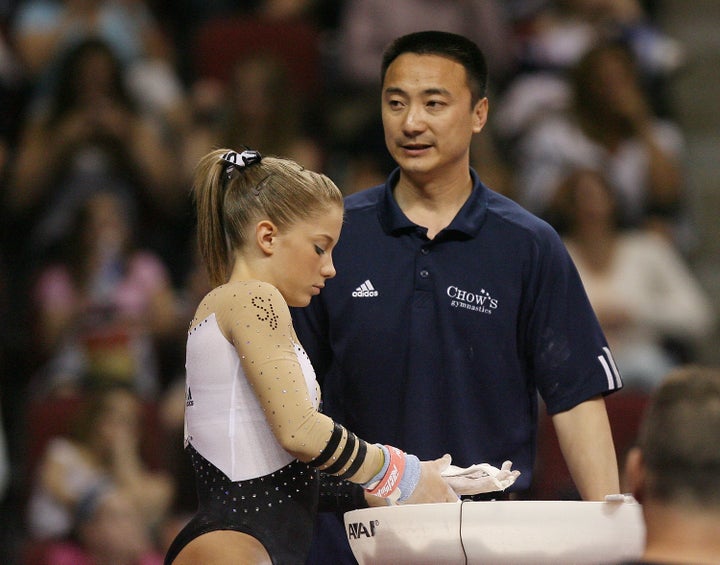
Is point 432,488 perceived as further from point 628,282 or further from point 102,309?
point 628,282

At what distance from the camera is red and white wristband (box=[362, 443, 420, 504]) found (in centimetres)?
296

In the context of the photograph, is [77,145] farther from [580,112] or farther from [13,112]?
[580,112]

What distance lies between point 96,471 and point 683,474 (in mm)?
4073

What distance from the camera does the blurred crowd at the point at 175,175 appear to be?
5.91 meters

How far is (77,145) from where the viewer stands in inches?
264

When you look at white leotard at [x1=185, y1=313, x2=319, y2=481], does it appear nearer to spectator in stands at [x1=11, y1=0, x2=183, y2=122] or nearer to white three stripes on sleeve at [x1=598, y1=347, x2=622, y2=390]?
white three stripes on sleeve at [x1=598, y1=347, x2=622, y2=390]

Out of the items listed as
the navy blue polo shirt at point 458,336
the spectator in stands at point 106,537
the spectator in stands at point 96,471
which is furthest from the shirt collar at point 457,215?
the spectator in stands at point 96,471

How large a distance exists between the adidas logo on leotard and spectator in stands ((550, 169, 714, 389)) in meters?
2.87

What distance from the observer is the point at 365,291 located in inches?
146

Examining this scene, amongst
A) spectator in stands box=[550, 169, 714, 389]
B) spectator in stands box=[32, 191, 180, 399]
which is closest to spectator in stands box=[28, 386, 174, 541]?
spectator in stands box=[32, 191, 180, 399]

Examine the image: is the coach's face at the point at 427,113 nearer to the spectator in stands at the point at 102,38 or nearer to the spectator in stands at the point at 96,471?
the spectator in stands at the point at 96,471

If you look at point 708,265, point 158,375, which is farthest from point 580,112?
point 158,375

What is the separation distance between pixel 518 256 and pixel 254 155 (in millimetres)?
899

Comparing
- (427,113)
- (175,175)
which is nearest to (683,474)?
(427,113)
